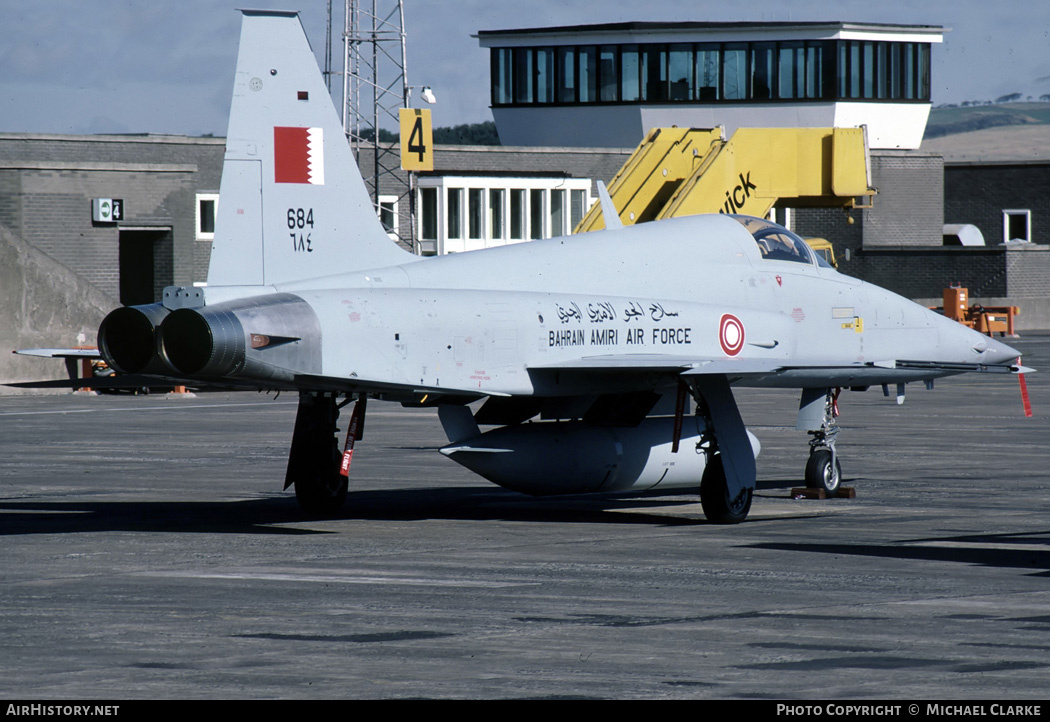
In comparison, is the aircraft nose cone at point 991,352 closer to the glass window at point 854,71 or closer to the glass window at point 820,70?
the glass window at point 820,70

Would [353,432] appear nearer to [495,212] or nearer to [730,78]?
[495,212]

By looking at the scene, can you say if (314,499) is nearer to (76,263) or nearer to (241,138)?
(241,138)

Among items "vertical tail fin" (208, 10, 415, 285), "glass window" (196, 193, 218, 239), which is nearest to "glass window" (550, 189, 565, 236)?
"glass window" (196, 193, 218, 239)

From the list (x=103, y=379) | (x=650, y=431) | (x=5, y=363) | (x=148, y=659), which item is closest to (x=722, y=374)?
(x=650, y=431)

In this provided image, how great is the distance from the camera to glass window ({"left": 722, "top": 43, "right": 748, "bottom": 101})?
7744cm

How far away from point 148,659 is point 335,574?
3277 millimetres

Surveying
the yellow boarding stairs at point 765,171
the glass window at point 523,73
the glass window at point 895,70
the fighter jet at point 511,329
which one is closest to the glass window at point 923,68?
the glass window at point 895,70

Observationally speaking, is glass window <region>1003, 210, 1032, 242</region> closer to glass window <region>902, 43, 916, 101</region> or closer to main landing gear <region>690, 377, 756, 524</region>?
glass window <region>902, 43, 916, 101</region>

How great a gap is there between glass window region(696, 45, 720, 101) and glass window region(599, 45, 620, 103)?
384 centimetres

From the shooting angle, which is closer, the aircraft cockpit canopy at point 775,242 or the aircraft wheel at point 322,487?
the aircraft wheel at point 322,487

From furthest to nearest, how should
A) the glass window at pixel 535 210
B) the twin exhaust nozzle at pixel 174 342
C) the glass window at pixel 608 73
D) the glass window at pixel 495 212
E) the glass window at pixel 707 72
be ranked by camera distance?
the glass window at pixel 608 73
the glass window at pixel 707 72
the glass window at pixel 535 210
the glass window at pixel 495 212
the twin exhaust nozzle at pixel 174 342

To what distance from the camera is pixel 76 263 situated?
141ft

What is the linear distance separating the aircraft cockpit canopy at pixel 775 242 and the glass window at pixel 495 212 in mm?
49461

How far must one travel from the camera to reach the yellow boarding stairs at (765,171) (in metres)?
33.7
